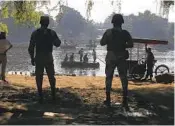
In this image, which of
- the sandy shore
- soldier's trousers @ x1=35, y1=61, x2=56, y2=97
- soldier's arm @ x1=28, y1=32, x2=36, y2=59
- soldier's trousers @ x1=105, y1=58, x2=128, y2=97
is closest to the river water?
the sandy shore

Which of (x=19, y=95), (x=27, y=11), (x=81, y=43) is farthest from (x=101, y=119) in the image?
(x=81, y=43)

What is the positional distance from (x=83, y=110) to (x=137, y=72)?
1297 centimetres

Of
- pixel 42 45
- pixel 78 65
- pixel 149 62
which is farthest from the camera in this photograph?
pixel 78 65

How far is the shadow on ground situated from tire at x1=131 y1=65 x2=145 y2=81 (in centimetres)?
1063

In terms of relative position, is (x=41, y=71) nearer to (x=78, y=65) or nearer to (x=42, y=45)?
(x=42, y=45)

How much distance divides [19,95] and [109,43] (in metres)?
2.66

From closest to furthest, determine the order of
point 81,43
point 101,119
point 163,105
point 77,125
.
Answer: point 77,125
point 101,119
point 163,105
point 81,43

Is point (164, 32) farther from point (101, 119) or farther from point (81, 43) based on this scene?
point (101, 119)

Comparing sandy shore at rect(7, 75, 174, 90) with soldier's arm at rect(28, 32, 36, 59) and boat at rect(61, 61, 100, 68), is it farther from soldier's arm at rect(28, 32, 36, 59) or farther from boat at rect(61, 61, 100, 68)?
boat at rect(61, 61, 100, 68)

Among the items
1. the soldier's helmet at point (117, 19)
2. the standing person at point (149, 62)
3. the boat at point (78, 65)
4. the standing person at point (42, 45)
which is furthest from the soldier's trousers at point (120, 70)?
the boat at point (78, 65)

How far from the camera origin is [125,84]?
866cm

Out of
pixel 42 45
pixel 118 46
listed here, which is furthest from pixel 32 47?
pixel 118 46

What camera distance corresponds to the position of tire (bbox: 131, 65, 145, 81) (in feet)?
68.0

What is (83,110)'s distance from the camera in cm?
807
